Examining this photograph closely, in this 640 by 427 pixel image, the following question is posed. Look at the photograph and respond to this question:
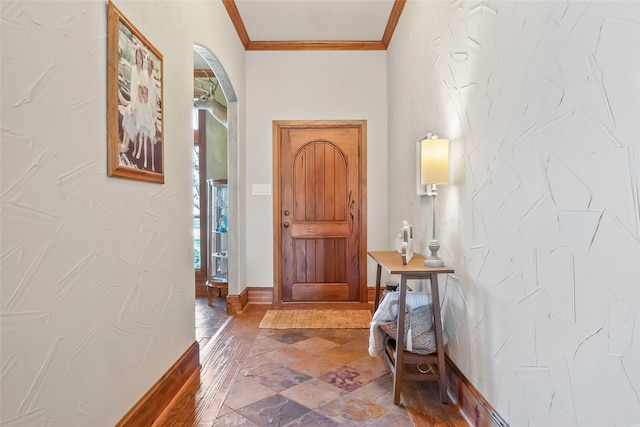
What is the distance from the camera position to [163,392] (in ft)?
5.64

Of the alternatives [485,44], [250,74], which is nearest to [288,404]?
[485,44]

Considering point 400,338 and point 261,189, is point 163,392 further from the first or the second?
point 261,189

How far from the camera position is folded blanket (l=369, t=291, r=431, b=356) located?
1.96 metres

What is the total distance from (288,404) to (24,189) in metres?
1.52

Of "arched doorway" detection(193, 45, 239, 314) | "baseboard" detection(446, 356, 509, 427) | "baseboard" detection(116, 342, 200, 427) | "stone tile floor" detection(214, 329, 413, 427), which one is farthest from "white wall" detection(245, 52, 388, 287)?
"baseboard" detection(446, 356, 509, 427)

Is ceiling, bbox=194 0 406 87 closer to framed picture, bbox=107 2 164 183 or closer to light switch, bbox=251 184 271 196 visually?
light switch, bbox=251 184 271 196

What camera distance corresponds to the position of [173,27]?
6.17 ft

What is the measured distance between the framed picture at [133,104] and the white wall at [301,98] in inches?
81.0

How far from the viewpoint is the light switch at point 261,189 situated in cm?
377

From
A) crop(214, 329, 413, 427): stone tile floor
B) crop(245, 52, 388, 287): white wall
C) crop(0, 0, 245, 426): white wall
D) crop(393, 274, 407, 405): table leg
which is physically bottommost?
crop(214, 329, 413, 427): stone tile floor

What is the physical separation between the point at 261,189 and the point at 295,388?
2.21 m

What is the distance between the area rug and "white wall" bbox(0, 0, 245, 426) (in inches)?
57.4

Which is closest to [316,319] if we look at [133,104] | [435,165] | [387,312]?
[387,312]

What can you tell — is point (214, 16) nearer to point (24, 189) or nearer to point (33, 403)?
point (24, 189)
